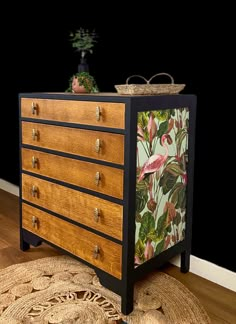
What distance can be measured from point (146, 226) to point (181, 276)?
0.51 metres

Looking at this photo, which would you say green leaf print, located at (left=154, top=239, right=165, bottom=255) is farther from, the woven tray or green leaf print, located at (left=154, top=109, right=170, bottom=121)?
the woven tray

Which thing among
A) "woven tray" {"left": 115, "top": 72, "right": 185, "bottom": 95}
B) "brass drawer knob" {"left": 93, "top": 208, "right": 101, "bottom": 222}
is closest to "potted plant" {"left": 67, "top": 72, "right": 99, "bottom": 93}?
"woven tray" {"left": 115, "top": 72, "right": 185, "bottom": 95}

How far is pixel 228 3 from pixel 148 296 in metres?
1.51

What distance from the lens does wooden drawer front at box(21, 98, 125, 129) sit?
68.9 inches

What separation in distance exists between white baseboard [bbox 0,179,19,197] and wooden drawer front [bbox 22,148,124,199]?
1378mm

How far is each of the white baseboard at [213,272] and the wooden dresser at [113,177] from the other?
60mm

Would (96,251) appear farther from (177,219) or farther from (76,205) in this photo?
(177,219)

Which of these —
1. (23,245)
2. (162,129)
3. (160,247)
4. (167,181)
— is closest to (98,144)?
(162,129)

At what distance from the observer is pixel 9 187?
149 inches

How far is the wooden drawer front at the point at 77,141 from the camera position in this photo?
5.85 ft

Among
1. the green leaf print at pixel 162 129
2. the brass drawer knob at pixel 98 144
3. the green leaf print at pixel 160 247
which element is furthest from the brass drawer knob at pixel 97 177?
the green leaf print at pixel 160 247

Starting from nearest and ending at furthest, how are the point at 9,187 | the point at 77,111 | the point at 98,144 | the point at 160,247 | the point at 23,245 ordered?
the point at 98,144
the point at 77,111
the point at 160,247
the point at 23,245
the point at 9,187

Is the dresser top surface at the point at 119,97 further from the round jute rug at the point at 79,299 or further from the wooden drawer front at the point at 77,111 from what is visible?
the round jute rug at the point at 79,299

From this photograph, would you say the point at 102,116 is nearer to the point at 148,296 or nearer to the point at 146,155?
the point at 146,155
